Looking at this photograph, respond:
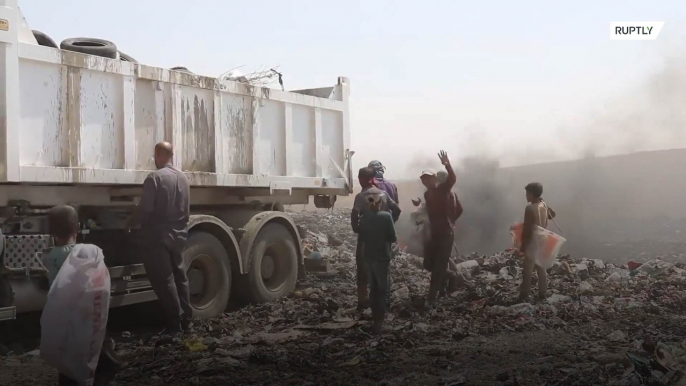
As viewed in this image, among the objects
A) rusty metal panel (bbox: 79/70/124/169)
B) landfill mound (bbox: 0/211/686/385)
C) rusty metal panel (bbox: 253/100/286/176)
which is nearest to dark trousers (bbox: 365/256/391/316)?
landfill mound (bbox: 0/211/686/385)

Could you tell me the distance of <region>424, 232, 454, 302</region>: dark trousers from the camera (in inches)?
329

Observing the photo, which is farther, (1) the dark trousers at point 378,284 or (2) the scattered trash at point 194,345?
(1) the dark trousers at point 378,284

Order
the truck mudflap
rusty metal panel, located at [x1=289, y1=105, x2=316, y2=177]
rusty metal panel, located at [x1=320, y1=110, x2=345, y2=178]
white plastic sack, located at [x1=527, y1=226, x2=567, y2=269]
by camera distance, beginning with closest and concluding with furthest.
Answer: the truck mudflap < white plastic sack, located at [x1=527, y1=226, x2=567, y2=269] < rusty metal panel, located at [x1=289, y1=105, x2=316, y2=177] < rusty metal panel, located at [x1=320, y1=110, x2=345, y2=178]

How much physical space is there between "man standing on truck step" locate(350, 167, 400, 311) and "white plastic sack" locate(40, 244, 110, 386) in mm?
3963

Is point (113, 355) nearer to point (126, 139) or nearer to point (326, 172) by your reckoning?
point (126, 139)

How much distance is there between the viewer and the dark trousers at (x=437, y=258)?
834cm

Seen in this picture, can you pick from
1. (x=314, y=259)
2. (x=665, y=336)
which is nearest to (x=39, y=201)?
(x=314, y=259)

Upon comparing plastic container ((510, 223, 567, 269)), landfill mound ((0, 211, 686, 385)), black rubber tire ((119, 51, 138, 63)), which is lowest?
landfill mound ((0, 211, 686, 385))

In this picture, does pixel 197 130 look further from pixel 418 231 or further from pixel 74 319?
pixel 418 231

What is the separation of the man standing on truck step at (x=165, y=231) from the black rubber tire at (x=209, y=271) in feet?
2.08

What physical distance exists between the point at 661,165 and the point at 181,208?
2006 centimetres

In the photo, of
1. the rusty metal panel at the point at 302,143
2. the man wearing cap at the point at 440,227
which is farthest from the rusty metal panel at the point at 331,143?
the man wearing cap at the point at 440,227

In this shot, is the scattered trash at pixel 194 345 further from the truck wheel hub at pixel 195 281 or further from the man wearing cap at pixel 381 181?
the man wearing cap at pixel 381 181

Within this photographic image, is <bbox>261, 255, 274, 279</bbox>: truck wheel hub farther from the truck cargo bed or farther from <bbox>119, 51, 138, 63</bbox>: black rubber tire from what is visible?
<bbox>119, 51, 138, 63</bbox>: black rubber tire
